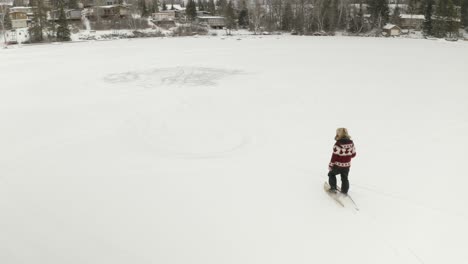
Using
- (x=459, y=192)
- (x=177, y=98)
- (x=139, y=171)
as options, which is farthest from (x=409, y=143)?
(x=177, y=98)

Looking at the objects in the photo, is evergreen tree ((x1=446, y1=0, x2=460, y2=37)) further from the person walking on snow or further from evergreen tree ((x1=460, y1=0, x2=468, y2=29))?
the person walking on snow

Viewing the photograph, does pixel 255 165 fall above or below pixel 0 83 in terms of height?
below

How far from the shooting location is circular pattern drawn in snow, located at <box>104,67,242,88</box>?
37.9ft

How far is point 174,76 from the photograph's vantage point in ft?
41.3

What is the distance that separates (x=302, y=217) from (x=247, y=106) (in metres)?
4.96

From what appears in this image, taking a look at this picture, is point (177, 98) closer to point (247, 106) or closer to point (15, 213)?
point (247, 106)

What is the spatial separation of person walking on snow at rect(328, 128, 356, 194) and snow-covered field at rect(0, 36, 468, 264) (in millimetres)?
277

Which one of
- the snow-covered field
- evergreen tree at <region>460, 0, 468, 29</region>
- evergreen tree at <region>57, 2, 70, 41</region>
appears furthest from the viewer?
evergreen tree at <region>460, 0, 468, 29</region>

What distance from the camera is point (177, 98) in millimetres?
9602

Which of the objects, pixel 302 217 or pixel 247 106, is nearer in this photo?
pixel 302 217

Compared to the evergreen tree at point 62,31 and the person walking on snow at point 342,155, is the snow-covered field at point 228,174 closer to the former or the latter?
the person walking on snow at point 342,155

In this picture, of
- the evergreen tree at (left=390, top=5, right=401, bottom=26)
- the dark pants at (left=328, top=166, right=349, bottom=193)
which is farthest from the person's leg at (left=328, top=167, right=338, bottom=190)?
the evergreen tree at (left=390, top=5, right=401, bottom=26)

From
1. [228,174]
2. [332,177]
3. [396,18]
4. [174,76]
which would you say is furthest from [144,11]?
[332,177]

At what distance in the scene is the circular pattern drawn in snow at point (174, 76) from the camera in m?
11.6
